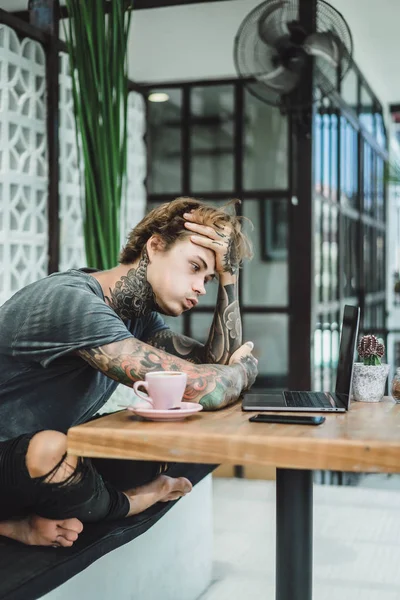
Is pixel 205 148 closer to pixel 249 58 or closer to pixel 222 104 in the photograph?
pixel 222 104

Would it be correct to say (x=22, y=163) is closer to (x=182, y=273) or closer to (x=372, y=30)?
(x=182, y=273)

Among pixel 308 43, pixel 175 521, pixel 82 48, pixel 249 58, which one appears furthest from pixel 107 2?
pixel 175 521

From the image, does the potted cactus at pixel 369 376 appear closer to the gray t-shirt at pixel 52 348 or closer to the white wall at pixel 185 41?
the gray t-shirt at pixel 52 348

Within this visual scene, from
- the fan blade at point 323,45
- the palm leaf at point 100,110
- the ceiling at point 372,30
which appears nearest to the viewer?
the palm leaf at point 100,110

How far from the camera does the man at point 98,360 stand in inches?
73.5

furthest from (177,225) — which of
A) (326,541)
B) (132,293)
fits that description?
(326,541)

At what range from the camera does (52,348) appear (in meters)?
1.95

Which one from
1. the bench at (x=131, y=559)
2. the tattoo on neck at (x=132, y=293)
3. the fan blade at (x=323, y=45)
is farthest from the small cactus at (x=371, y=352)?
the fan blade at (x=323, y=45)

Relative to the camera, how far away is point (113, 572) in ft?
7.15

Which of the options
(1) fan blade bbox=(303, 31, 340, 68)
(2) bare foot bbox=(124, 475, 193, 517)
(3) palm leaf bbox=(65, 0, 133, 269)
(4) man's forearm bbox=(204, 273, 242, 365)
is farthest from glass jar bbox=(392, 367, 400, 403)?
(1) fan blade bbox=(303, 31, 340, 68)

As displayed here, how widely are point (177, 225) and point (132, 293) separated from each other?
0.22 m

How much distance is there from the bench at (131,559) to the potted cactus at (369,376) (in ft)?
2.09

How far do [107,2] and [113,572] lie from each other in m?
2.69

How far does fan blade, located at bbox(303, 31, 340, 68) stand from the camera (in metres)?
3.78
